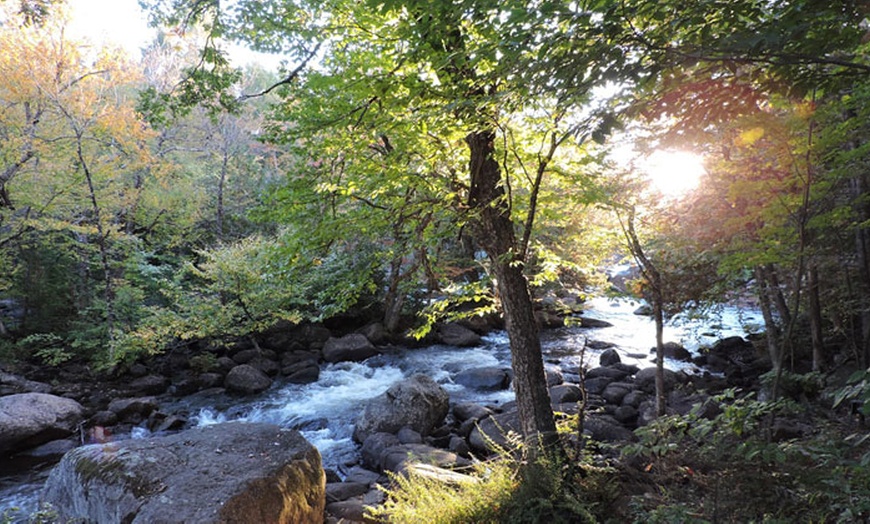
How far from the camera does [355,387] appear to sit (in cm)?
1080

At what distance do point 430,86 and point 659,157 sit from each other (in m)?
3.37

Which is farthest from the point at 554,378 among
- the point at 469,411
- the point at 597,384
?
the point at 469,411

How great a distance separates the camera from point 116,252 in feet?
47.1

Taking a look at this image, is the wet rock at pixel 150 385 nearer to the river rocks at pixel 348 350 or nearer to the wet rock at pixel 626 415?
the river rocks at pixel 348 350

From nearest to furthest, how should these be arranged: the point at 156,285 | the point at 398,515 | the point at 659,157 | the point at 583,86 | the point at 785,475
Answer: the point at 583,86, the point at 785,475, the point at 398,515, the point at 659,157, the point at 156,285

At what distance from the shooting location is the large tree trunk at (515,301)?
4.34 metres

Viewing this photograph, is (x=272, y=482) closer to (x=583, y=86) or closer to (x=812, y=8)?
(x=583, y=86)

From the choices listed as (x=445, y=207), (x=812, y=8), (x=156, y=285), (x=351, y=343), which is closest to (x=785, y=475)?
(x=812, y=8)

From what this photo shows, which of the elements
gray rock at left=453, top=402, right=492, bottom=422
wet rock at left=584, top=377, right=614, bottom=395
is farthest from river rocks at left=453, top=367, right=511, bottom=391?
wet rock at left=584, top=377, right=614, bottom=395

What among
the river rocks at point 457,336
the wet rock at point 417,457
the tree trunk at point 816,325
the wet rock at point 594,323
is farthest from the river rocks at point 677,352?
the wet rock at point 417,457

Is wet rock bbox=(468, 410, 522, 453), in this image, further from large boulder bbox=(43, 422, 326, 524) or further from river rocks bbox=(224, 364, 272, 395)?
river rocks bbox=(224, 364, 272, 395)

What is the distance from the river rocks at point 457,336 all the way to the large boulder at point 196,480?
9.95 meters

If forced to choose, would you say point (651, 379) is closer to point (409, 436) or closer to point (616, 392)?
point (616, 392)

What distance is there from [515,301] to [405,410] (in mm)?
4256
